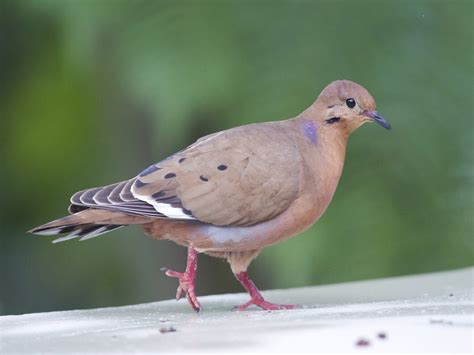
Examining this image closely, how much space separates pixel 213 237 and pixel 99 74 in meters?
2.71

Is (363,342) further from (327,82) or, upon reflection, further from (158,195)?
(327,82)

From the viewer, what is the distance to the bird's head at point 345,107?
498cm

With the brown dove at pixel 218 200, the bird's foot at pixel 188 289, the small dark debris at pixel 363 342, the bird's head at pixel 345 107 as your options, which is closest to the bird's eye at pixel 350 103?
the bird's head at pixel 345 107

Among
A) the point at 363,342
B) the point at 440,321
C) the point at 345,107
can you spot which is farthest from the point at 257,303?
the point at 363,342

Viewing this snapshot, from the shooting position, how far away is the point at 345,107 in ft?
16.4

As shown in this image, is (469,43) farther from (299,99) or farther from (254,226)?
(254,226)

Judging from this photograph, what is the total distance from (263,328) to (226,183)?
1.24 meters

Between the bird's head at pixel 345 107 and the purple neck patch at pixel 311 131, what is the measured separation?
0.16ft

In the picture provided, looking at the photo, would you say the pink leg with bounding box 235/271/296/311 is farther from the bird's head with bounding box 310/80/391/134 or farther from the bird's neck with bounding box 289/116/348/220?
the bird's head with bounding box 310/80/391/134

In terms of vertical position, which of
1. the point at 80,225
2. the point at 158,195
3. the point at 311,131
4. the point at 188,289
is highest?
the point at 311,131

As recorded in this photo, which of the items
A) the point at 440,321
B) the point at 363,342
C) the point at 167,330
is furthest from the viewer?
the point at 167,330

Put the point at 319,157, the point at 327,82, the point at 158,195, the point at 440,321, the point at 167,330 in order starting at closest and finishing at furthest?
the point at 440,321, the point at 167,330, the point at 158,195, the point at 319,157, the point at 327,82

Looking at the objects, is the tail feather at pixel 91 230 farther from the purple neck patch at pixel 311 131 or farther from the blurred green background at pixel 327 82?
the blurred green background at pixel 327 82

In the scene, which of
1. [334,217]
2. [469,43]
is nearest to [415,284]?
[334,217]
